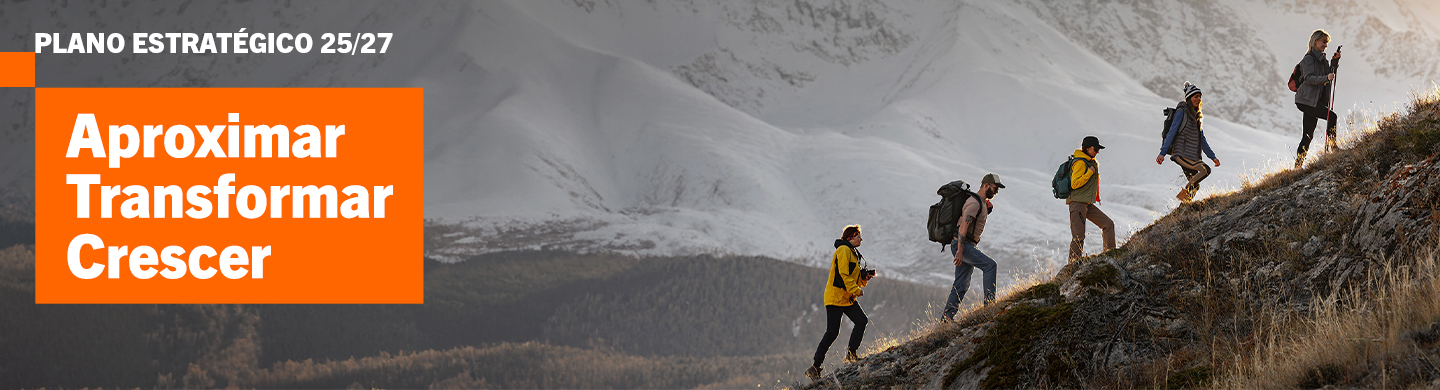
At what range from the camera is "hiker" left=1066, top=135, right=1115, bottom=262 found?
9.19 meters

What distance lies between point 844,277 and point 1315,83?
245 inches

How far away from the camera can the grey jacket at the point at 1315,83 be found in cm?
1018

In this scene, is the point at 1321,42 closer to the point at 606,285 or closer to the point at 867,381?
the point at 867,381

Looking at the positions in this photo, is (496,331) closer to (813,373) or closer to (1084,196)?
(813,373)

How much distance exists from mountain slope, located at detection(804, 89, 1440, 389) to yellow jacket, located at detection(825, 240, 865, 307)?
84cm

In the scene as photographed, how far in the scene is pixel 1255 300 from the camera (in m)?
6.19

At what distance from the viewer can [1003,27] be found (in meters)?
138

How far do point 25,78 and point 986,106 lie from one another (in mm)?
201957

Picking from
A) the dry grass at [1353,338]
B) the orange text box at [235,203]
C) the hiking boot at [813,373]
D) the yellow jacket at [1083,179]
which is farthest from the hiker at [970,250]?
the orange text box at [235,203]

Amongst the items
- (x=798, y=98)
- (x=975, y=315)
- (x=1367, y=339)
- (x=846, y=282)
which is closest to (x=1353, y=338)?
(x=1367, y=339)

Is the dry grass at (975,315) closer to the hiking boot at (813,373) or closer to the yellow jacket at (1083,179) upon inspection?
the hiking boot at (813,373)

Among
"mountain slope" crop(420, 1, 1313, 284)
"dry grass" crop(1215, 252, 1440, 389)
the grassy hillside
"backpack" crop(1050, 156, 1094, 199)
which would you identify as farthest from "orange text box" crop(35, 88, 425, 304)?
"dry grass" crop(1215, 252, 1440, 389)

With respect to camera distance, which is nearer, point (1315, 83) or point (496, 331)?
point (1315, 83)

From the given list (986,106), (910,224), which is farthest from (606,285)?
(986,106)
